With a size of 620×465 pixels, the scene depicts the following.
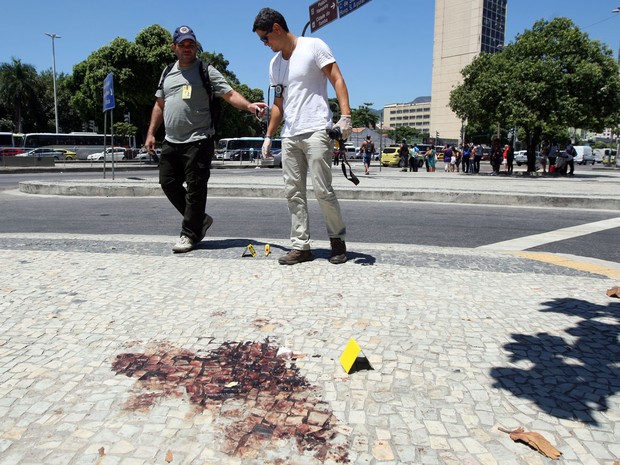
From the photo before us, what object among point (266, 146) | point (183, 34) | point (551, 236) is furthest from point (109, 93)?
point (551, 236)

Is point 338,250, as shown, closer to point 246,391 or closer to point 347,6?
point 246,391

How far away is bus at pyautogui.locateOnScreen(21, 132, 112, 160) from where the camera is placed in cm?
4672

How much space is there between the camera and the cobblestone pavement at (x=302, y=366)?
1689 mm

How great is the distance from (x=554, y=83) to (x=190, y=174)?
19.5m

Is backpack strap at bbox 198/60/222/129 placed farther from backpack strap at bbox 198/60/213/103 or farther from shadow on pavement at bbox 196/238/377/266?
shadow on pavement at bbox 196/238/377/266

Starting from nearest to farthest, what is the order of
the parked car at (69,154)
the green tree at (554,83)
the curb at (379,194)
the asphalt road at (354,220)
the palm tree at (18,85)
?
the asphalt road at (354,220)
the curb at (379,194)
the green tree at (554,83)
the parked car at (69,154)
the palm tree at (18,85)

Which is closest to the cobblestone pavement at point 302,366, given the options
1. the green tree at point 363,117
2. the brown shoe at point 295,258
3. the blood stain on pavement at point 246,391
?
the blood stain on pavement at point 246,391

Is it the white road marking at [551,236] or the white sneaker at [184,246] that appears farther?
the white road marking at [551,236]

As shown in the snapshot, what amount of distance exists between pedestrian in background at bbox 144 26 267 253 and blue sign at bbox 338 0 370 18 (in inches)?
361

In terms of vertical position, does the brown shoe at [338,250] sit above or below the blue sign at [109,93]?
below

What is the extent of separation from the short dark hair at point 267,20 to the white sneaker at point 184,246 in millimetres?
1912

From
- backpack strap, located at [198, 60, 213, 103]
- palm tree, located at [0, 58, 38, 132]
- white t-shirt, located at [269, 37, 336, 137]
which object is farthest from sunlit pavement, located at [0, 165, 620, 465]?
palm tree, located at [0, 58, 38, 132]

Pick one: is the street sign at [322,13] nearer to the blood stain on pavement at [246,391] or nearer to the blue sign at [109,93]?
the blue sign at [109,93]

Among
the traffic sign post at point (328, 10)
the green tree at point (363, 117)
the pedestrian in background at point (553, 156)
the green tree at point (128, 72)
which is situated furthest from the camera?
the green tree at point (363, 117)
